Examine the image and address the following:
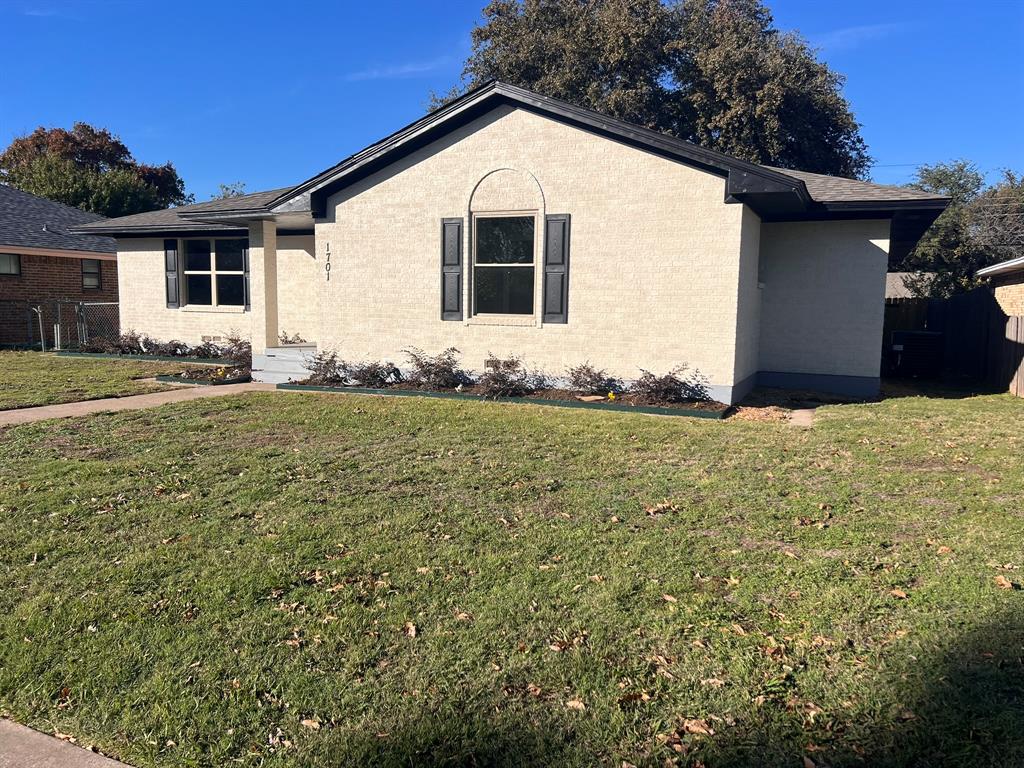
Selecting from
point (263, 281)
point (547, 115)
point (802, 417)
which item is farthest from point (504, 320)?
point (263, 281)

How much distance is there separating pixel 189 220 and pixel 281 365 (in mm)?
3708

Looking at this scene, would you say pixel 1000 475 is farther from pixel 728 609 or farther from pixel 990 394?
pixel 990 394

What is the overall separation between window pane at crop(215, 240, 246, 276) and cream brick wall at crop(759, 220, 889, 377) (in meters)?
11.4

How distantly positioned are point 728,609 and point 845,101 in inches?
1054

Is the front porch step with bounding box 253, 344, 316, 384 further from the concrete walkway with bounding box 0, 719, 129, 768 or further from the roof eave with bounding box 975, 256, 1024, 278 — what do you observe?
the roof eave with bounding box 975, 256, 1024, 278

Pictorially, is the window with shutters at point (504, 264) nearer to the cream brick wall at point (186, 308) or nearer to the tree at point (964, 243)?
the cream brick wall at point (186, 308)

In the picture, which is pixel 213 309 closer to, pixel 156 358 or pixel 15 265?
pixel 156 358

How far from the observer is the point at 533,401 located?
35.8ft

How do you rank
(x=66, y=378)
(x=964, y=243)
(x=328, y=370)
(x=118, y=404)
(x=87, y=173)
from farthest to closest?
(x=87, y=173), (x=964, y=243), (x=66, y=378), (x=328, y=370), (x=118, y=404)

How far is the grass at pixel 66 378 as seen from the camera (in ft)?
35.7

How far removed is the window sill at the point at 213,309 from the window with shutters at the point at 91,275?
25.7 feet

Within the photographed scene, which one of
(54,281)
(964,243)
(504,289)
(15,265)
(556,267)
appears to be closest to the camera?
(556,267)

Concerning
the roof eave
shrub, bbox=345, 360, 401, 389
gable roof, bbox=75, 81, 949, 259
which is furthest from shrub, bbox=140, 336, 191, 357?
the roof eave

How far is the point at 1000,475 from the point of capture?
657 centimetres
